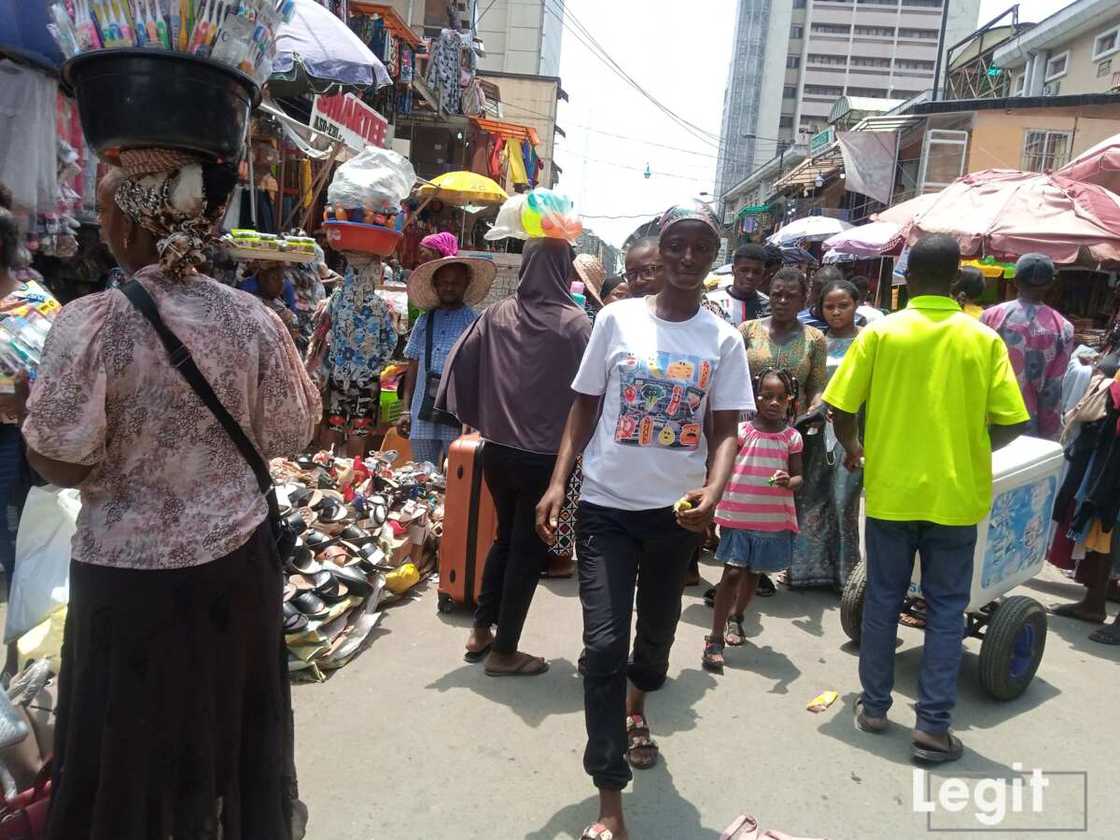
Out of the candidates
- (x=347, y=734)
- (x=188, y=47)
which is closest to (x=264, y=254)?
(x=347, y=734)

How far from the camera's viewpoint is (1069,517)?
5.00m

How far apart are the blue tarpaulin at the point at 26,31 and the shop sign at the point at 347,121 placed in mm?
3650

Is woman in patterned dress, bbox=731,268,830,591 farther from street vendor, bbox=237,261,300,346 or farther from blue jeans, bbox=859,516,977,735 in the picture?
street vendor, bbox=237,261,300,346

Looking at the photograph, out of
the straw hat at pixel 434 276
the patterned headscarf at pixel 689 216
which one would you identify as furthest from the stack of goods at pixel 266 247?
the patterned headscarf at pixel 689 216

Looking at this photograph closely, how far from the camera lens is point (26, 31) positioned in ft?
15.1

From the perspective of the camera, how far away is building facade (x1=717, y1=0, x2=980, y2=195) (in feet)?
268

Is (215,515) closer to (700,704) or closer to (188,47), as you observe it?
(188,47)

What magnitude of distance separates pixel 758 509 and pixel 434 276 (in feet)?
7.81

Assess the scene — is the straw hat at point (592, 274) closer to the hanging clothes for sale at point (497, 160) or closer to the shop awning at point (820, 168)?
the hanging clothes for sale at point (497, 160)

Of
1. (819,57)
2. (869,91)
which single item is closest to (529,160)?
(819,57)

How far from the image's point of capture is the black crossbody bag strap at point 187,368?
1758 millimetres

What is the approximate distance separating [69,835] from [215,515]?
0.78m

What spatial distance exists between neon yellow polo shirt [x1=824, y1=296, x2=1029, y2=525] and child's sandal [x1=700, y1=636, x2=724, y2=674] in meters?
1.12

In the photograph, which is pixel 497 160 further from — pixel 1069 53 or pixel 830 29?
pixel 830 29
